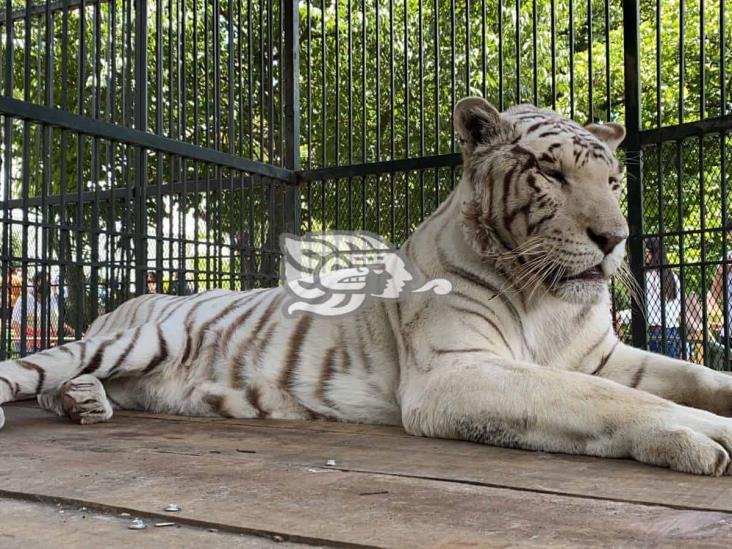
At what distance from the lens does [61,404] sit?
2850 mm

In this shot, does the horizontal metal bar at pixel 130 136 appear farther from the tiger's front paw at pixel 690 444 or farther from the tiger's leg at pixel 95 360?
the tiger's front paw at pixel 690 444

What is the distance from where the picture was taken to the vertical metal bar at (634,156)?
379 cm

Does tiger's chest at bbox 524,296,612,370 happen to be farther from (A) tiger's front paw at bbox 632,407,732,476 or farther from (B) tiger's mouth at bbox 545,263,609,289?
(A) tiger's front paw at bbox 632,407,732,476

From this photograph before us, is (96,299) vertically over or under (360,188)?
under

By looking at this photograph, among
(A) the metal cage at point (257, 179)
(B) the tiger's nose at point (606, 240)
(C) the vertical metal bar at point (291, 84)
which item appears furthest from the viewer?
(C) the vertical metal bar at point (291, 84)

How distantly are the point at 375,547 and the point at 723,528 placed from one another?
507mm

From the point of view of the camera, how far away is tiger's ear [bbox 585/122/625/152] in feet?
9.11

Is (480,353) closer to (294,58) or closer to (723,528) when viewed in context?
(723,528)

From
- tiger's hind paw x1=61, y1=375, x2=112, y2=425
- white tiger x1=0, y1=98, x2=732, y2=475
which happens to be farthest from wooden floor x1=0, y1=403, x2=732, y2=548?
tiger's hind paw x1=61, y1=375, x2=112, y2=425

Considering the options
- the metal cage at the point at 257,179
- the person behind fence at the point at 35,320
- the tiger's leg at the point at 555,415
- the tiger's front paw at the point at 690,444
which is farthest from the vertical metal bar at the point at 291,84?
the tiger's front paw at the point at 690,444

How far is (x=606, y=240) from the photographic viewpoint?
2238 millimetres

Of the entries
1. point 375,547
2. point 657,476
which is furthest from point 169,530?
point 657,476

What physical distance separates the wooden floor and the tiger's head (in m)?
0.60

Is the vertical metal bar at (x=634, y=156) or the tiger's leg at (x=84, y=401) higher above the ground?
the vertical metal bar at (x=634, y=156)
